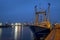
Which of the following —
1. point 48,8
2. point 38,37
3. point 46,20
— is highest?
point 48,8

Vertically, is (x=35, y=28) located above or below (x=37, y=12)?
below

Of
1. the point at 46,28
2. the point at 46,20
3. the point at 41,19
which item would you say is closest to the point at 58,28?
the point at 46,28

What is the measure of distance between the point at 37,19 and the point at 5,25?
14437 cm

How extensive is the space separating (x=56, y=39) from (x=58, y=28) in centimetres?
33

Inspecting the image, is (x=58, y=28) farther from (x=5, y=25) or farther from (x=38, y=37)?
(x=5, y=25)

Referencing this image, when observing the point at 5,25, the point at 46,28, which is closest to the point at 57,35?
the point at 46,28

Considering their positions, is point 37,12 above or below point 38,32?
above

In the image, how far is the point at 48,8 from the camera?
4369cm

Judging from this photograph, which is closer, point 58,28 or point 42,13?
point 58,28

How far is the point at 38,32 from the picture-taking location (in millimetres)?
34375

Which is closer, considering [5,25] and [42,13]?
[42,13]

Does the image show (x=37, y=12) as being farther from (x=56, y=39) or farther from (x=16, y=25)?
(x=16, y=25)

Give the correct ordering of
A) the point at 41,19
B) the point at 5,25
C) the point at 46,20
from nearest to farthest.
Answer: the point at 46,20, the point at 41,19, the point at 5,25

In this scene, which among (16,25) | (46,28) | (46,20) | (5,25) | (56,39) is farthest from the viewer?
(16,25)
